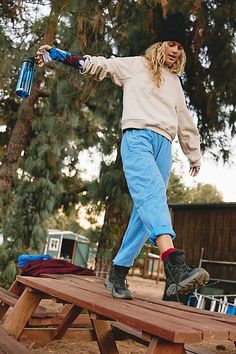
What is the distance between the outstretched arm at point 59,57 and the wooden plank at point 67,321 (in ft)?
5.36

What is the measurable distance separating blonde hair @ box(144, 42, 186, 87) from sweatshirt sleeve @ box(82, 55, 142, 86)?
0.06m

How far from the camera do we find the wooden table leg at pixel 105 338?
2.71 meters

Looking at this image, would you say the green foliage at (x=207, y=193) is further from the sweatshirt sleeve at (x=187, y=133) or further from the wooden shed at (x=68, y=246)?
the sweatshirt sleeve at (x=187, y=133)

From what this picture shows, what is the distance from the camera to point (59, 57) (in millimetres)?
2057

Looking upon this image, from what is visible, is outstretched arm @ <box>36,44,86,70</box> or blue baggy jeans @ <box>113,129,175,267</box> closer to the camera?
blue baggy jeans @ <box>113,129,175,267</box>

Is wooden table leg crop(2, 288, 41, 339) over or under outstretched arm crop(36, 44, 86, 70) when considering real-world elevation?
under

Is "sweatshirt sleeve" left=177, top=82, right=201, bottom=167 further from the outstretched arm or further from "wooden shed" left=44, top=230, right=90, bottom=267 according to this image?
"wooden shed" left=44, top=230, right=90, bottom=267

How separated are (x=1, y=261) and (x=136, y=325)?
5.96 meters

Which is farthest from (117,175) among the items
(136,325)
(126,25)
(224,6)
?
(136,325)

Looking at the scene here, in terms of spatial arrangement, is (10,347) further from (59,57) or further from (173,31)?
(173,31)

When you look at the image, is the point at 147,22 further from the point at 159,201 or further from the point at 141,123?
the point at 159,201

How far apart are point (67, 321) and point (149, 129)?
1.69 metres

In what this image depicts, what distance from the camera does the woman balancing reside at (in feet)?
5.80

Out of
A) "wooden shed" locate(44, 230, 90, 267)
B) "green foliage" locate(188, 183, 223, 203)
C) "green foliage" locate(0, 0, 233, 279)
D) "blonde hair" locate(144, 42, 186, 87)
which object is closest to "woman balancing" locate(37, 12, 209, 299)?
"blonde hair" locate(144, 42, 186, 87)
